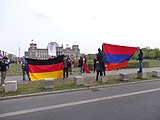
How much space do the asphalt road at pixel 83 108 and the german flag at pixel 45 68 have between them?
12.9 feet

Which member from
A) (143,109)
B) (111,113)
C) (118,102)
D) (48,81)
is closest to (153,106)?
(143,109)

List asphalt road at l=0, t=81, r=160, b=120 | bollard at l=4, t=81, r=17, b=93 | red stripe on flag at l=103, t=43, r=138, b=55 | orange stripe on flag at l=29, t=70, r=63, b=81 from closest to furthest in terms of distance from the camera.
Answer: asphalt road at l=0, t=81, r=160, b=120 < bollard at l=4, t=81, r=17, b=93 < orange stripe on flag at l=29, t=70, r=63, b=81 < red stripe on flag at l=103, t=43, r=138, b=55

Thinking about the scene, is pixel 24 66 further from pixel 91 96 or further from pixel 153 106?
pixel 153 106

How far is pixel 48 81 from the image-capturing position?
31.7ft

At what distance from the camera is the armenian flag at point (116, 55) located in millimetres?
12728

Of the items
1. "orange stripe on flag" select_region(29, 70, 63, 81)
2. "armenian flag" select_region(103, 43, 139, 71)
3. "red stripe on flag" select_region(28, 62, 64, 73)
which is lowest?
"orange stripe on flag" select_region(29, 70, 63, 81)

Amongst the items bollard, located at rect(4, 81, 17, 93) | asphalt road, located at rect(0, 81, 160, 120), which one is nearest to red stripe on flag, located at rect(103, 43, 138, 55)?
asphalt road, located at rect(0, 81, 160, 120)

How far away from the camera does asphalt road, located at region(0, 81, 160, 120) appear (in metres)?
5.46

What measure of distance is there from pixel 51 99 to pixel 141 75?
8.13 m

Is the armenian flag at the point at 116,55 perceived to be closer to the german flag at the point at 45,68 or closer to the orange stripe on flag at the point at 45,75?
the german flag at the point at 45,68

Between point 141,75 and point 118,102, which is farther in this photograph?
point 141,75

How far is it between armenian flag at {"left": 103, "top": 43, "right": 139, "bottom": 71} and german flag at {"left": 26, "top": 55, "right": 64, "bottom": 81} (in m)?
3.26

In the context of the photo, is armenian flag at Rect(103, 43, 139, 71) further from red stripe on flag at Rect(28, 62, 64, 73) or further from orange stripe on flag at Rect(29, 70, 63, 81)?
orange stripe on flag at Rect(29, 70, 63, 81)

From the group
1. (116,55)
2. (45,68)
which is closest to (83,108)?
(45,68)
